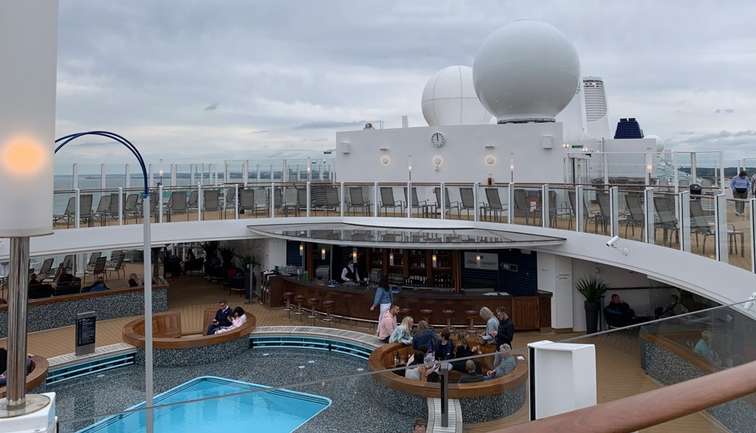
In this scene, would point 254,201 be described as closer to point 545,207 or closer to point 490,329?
point 545,207

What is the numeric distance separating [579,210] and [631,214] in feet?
6.02

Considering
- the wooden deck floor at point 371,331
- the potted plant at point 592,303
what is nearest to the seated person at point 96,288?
the wooden deck floor at point 371,331

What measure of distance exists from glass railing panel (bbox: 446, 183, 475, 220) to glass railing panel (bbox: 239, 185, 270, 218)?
4.92 meters

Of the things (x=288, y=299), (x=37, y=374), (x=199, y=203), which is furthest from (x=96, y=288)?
(x=37, y=374)

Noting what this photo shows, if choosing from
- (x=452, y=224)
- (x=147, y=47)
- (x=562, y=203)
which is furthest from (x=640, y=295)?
(x=147, y=47)

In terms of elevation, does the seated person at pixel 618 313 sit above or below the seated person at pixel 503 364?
below

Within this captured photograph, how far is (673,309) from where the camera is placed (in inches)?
471

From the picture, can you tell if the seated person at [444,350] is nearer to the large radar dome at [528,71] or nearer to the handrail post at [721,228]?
the handrail post at [721,228]

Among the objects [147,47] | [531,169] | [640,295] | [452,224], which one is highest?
[147,47]

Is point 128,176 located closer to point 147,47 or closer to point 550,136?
point 147,47

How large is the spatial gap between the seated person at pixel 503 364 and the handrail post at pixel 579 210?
9.08 meters

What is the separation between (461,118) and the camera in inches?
829

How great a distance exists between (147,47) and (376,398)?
48.6 feet

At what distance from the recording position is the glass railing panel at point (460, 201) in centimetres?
1361
